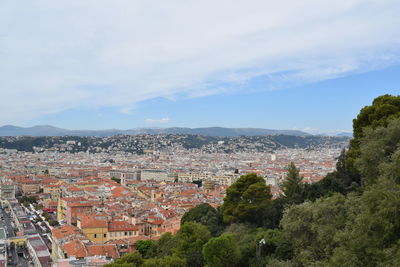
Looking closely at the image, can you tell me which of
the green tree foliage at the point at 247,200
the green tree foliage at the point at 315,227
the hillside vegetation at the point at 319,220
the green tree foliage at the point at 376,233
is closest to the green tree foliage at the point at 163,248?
the hillside vegetation at the point at 319,220

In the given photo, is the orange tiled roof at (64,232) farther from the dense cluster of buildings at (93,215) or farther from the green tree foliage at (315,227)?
the green tree foliage at (315,227)

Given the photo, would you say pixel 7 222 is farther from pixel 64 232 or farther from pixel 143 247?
pixel 143 247

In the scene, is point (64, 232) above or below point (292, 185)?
below

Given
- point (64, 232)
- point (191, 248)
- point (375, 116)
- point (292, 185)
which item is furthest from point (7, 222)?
point (375, 116)

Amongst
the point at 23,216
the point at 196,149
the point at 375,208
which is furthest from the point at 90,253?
the point at 196,149

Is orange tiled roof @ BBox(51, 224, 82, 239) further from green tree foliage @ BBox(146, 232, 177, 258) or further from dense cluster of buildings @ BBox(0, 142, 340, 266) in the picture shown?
green tree foliage @ BBox(146, 232, 177, 258)

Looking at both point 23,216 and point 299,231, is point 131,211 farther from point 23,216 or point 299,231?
point 299,231
